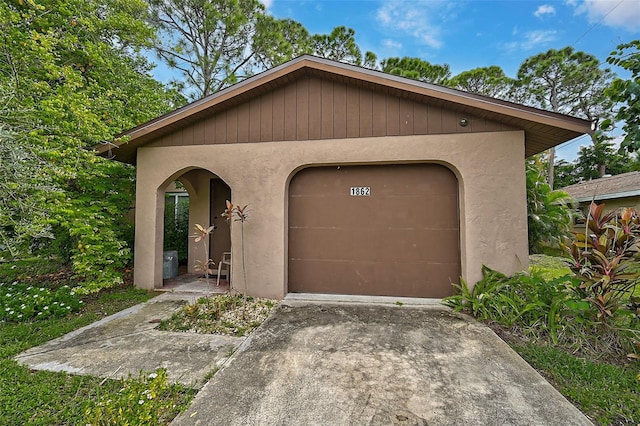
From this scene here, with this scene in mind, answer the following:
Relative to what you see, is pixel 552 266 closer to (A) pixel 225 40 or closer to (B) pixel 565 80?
(A) pixel 225 40

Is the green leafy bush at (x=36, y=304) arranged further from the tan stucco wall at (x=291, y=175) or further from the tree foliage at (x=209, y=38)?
the tree foliage at (x=209, y=38)

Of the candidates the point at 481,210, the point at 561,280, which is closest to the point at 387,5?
the point at 481,210

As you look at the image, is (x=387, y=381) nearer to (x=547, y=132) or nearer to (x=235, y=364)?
(x=235, y=364)

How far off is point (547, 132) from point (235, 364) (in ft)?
18.2

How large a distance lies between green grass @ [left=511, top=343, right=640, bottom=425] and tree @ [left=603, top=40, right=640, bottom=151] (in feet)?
8.14

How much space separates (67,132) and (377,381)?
5.78m

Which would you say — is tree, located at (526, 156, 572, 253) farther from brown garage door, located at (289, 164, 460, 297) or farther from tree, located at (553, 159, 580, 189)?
tree, located at (553, 159, 580, 189)

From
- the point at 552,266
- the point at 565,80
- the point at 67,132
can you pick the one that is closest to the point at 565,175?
the point at 565,80

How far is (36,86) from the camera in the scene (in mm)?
4000

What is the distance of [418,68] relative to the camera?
43.5 feet

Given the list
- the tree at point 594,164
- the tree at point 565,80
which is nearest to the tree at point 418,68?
the tree at point 565,80

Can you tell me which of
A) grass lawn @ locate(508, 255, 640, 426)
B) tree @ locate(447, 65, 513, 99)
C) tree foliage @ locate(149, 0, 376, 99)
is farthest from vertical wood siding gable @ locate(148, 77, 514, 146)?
tree @ locate(447, 65, 513, 99)

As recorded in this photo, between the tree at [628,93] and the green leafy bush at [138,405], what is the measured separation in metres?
5.38

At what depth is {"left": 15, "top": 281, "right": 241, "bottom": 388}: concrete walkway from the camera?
2602mm
